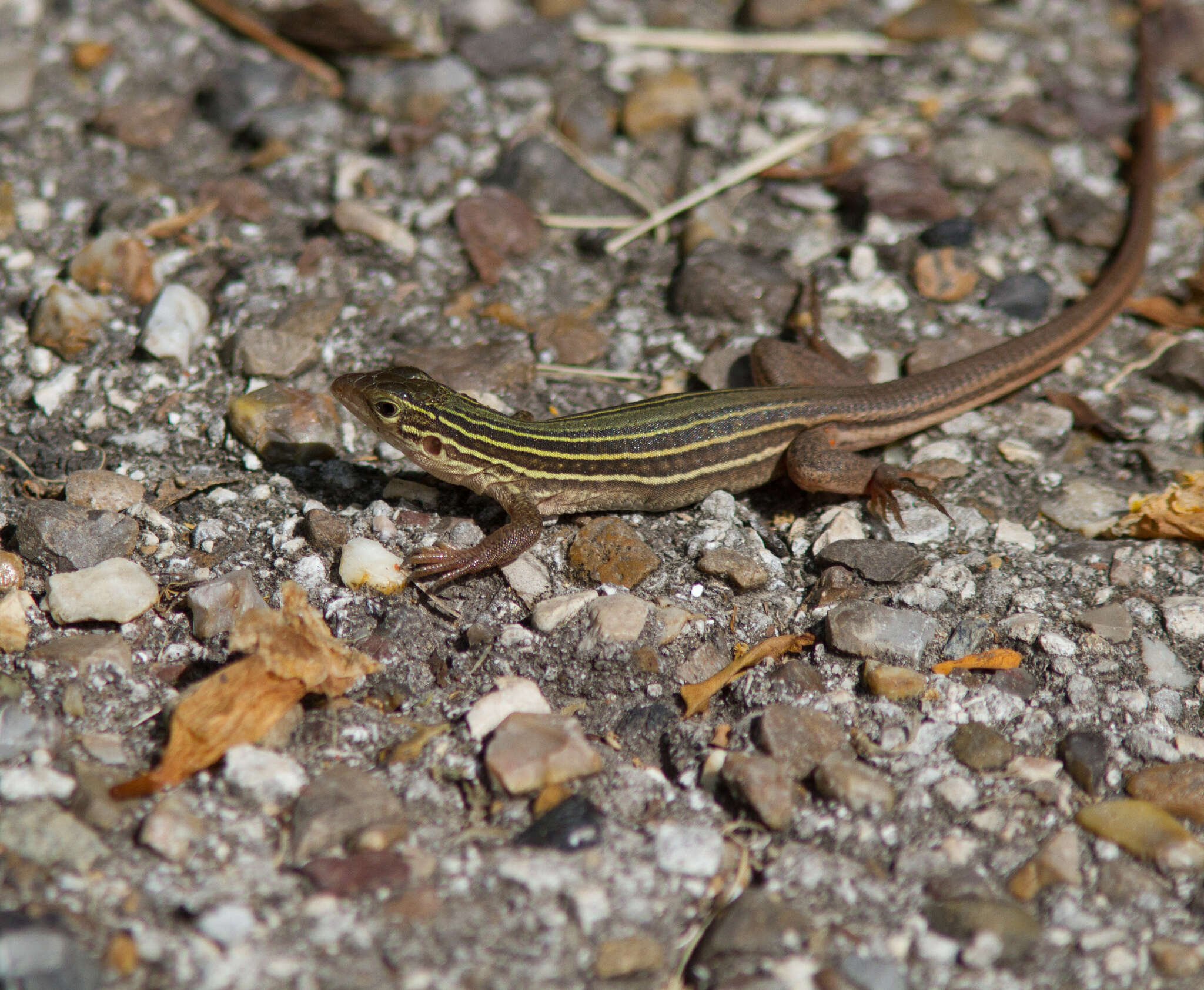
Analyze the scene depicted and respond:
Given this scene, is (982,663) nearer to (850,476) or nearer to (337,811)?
(850,476)

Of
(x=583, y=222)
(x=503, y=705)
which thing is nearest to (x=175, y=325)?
(x=583, y=222)

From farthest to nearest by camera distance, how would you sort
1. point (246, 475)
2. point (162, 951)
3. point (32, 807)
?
1. point (246, 475)
2. point (32, 807)
3. point (162, 951)

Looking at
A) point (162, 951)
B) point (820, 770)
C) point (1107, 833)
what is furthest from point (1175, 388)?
point (162, 951)

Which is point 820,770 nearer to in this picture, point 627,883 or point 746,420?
point 627,883

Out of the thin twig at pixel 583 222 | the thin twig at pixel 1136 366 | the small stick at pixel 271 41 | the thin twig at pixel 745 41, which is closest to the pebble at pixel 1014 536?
the thin twig at pixel 1136 366

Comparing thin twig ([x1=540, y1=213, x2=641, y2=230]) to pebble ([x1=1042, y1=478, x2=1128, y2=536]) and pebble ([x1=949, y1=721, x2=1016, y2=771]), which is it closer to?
pebble ([x1=1042, y1=478, x2=1128, y2=536])

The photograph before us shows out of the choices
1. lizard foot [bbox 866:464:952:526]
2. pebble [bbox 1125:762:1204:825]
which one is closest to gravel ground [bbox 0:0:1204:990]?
pebble [bbox 1125:762:1204:825]
